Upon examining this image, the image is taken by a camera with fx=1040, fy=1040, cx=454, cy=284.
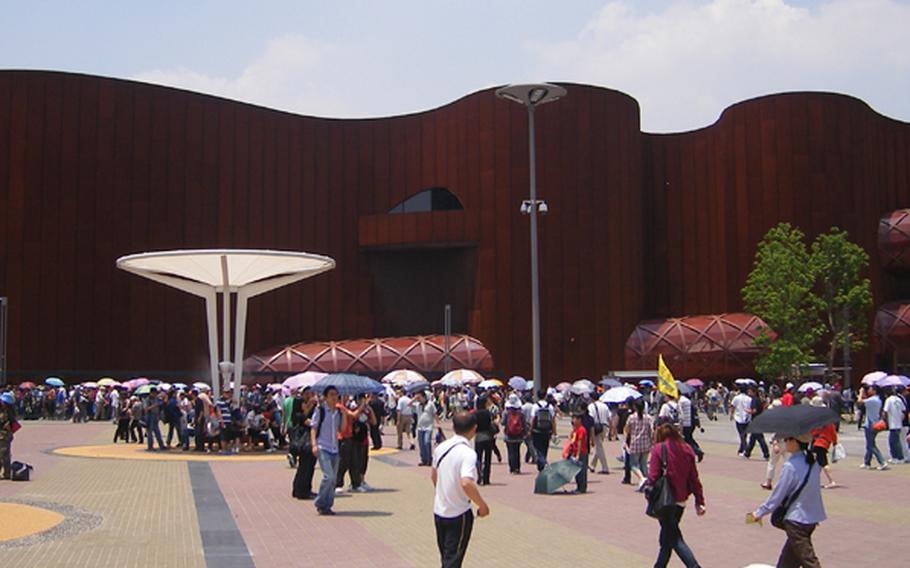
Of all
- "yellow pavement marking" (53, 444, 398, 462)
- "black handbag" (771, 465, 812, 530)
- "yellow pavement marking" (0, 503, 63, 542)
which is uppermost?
"black handbag" (771, 465, 812, 530)

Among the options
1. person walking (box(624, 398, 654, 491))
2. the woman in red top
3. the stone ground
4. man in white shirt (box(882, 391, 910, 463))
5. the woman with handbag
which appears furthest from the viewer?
man in white shirt (box(882, 391, 910, 463))

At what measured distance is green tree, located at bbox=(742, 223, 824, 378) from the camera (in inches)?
1769

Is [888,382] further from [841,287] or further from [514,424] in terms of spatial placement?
[841,287]

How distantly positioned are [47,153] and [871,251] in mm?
42057

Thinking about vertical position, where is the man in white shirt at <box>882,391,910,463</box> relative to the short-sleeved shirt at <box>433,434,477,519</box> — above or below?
below

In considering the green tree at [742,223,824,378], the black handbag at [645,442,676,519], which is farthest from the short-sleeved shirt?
the green tree at [742,223,824,378]

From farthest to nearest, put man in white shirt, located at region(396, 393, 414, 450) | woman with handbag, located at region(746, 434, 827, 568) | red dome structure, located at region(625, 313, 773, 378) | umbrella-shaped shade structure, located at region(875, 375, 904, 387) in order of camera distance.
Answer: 1. red dome structure, located at region(625, 313, 773, 378)
2. umbrella-shaped shade structure, located at region(875, 375, 904, 387)
3. man in white shirt, located at region(396, 393, 414, 450)
4. woman with handbag, located at region(746, 434, 827, 568)

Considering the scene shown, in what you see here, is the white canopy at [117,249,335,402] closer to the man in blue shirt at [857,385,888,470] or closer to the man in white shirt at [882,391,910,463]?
the man in blue shirt at [857,385,888,470]

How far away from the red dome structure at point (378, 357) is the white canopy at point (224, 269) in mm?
19842

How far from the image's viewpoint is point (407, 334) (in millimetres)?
57250

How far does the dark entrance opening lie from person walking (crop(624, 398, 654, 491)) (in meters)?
38.1

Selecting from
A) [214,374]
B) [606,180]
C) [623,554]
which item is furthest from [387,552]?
[606,180]

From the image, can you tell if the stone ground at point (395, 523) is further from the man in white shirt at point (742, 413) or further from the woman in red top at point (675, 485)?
the man in white shirt at point (742, 413)

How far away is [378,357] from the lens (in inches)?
2060
